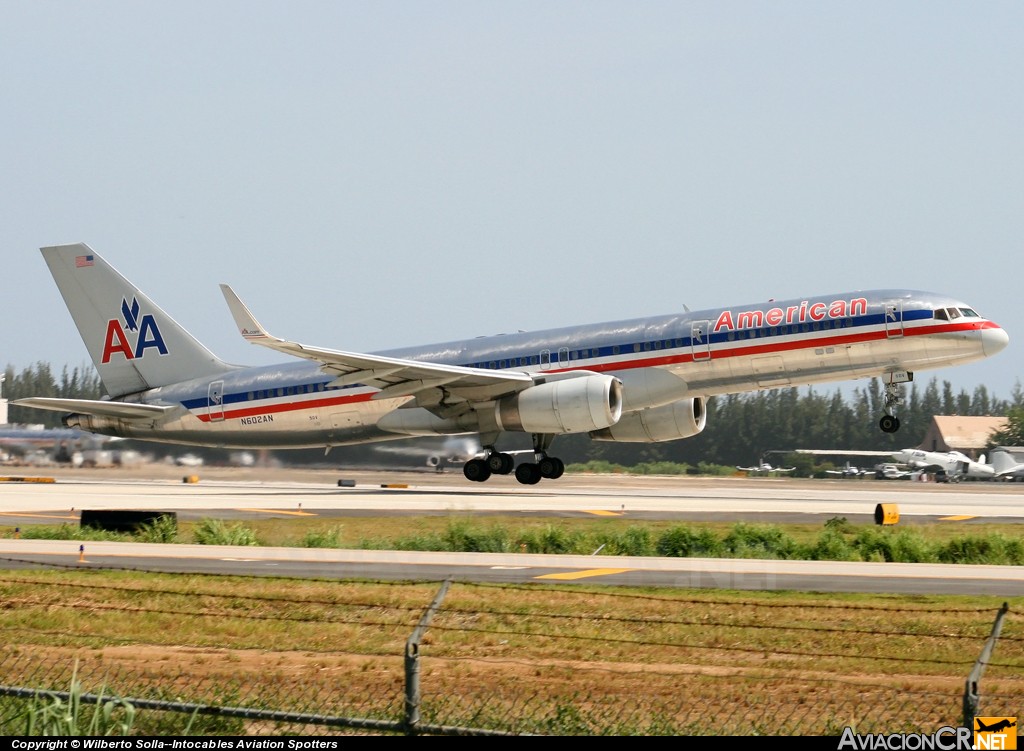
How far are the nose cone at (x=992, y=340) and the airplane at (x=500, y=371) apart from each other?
40mm

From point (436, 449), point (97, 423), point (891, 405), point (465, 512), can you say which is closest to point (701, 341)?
point (891, 405)

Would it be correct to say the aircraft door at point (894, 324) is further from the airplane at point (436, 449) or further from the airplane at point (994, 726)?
the airplane at point (994, 726)

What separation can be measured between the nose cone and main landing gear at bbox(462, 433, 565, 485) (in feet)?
43.2

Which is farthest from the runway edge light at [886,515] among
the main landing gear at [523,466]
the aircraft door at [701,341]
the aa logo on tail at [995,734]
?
the aa logo on tail at [995,734]

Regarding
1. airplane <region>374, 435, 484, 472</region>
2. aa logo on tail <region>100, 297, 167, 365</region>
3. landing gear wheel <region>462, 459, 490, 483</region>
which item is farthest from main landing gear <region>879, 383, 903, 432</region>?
aa logo on tail <region>100, 297, 167, 365</region>

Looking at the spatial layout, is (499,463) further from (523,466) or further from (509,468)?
(523,466)

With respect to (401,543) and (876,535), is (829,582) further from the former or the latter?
(401,543)

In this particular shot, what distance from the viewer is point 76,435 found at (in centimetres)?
4744

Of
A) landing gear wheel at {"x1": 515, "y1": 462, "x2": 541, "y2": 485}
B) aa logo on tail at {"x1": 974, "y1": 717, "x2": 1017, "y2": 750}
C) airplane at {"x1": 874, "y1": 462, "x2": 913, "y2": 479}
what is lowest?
airplane at {"x1": 874, "y1": 462, "x2": 913, "y2": 479}

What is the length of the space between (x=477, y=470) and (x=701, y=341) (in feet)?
28.8

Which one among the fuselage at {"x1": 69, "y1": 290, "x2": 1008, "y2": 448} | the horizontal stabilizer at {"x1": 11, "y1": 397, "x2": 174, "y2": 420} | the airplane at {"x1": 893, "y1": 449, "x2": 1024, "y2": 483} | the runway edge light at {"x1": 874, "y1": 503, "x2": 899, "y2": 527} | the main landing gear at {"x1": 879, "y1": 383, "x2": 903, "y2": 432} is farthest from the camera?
the airplane at {"x1": 893, "y1": 449, "x2": 1024, "y2": 483}

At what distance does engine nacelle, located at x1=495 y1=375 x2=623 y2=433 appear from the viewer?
116 ft

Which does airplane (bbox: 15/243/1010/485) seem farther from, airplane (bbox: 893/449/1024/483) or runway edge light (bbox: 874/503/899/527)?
airplane (bbox: 893/449/1024/483)

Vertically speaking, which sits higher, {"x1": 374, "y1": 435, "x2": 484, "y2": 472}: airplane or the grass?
the grass
